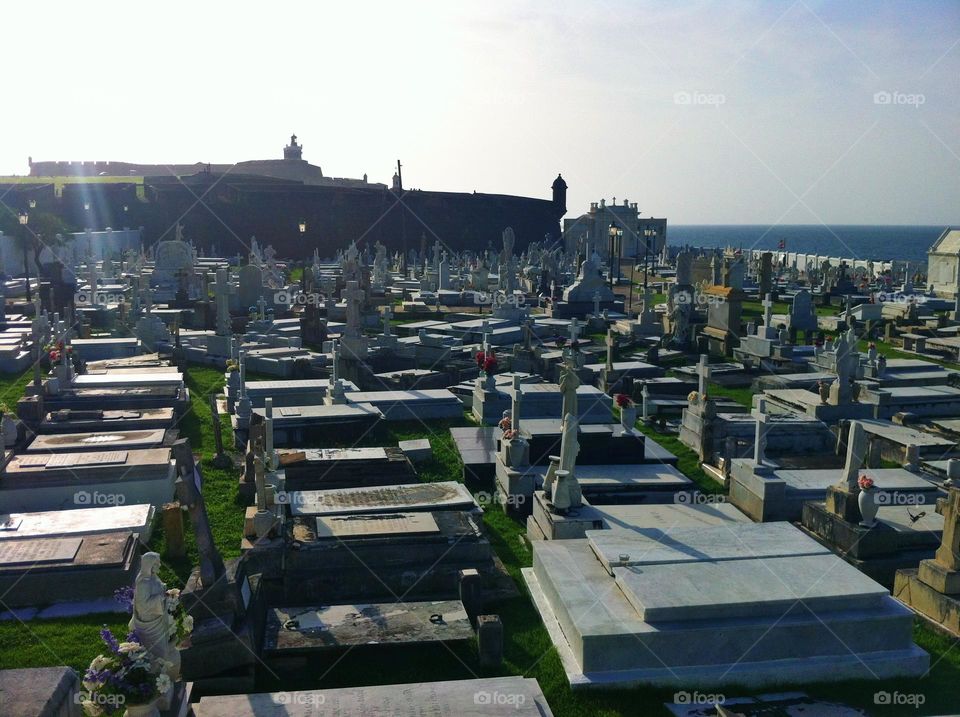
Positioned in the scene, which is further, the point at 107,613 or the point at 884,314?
the point at 884,314

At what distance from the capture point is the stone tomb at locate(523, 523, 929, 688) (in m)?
6.16

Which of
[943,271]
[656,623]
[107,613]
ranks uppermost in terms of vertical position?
[943,271]

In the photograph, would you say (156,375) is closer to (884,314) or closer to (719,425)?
(719,425)

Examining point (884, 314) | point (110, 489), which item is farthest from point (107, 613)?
point (884, 314)

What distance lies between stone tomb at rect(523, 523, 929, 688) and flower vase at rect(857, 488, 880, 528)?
155 cm

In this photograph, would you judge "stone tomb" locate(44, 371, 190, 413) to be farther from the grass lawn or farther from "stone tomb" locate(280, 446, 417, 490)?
the grass lawn

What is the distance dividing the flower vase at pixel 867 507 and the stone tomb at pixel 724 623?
1.55 metres

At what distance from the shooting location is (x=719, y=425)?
1241cm

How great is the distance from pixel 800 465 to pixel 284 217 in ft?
161

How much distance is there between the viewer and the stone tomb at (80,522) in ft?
27.1

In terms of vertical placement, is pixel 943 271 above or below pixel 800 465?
above

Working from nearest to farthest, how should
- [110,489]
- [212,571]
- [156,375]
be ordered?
[212,571]
[110,489]
[156,375]

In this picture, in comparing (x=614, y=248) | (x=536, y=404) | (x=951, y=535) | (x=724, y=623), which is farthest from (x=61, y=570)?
(x=614, y=248)

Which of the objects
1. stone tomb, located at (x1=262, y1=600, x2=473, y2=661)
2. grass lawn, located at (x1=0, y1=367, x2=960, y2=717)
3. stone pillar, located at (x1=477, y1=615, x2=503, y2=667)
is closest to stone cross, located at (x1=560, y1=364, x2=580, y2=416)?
grass lawn, located at (x1=0, y1=367, x2=960, y2=717)
